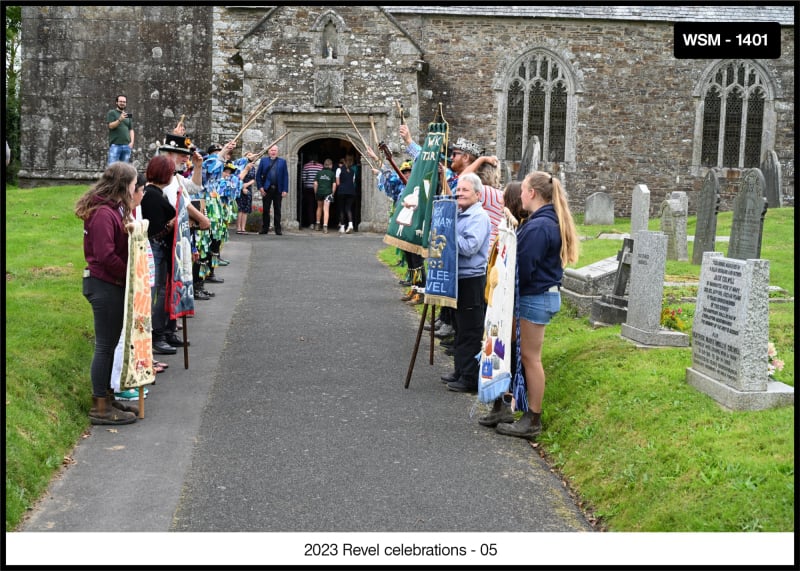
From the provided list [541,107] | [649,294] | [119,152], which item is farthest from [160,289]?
[541,107]

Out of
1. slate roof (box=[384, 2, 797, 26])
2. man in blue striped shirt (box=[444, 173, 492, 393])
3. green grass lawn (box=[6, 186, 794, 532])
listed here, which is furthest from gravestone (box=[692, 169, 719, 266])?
slate roof (box=[384, 2, 797, 26])

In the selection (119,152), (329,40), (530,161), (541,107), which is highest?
(329,40)

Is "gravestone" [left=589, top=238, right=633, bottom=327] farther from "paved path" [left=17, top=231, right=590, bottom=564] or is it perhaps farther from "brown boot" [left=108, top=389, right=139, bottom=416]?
"brown boot" [left=108, top=389, right=139, bottom=416]

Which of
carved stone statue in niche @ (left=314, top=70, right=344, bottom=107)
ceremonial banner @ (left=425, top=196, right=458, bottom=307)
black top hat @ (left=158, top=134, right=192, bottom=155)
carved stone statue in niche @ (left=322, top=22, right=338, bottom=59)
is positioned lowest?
ceremonial banner @ (left=425, top=196, right=458, bottom=307)

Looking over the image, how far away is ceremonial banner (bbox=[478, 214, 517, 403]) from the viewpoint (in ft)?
22.0

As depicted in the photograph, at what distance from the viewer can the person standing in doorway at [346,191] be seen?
2197cm

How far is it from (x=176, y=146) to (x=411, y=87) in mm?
13510

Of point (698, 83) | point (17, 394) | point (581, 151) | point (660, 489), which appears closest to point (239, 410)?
point (17, 394)

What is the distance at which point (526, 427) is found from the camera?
6945 mm

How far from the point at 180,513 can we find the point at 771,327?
625 centimetres

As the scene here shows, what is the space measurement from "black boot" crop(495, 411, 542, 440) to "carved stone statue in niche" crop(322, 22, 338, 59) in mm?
16862

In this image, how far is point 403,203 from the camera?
Answer: 9000mm

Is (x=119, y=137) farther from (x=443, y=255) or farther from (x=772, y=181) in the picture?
(x=772, y=181)

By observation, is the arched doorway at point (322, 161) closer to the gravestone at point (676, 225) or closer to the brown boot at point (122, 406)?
the gravestone at point (676, 225)
